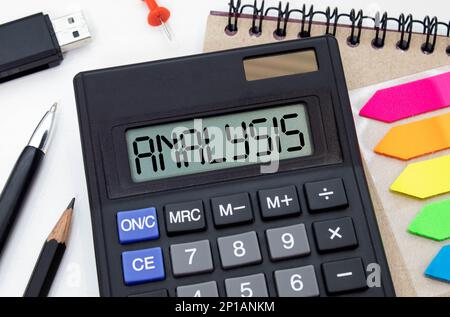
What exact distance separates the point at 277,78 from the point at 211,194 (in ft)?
0.42

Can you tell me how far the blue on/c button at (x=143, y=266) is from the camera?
23.5 inches

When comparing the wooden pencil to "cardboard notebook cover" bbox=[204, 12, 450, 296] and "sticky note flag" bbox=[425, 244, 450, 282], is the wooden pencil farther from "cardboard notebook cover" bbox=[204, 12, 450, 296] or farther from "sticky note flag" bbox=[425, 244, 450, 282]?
"sticky note flag" bbox=[425, 244, 450, 282]

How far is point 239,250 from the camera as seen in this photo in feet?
1.98

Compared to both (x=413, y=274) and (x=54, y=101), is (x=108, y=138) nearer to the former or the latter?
(x=54, y=101)

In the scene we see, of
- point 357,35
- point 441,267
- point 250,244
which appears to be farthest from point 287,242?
point 357,35

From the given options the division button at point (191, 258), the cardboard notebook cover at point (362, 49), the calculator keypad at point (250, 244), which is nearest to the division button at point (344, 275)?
the calculator keypad at point (250, 244)

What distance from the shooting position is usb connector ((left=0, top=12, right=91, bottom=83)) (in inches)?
29.2

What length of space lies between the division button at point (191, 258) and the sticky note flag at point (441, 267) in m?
0.21

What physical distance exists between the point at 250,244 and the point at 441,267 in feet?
0.60

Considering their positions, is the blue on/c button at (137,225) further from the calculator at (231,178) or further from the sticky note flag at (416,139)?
the sticky note flag at (416,139)

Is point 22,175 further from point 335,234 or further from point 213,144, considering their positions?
point 335,234

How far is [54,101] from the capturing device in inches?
29.1

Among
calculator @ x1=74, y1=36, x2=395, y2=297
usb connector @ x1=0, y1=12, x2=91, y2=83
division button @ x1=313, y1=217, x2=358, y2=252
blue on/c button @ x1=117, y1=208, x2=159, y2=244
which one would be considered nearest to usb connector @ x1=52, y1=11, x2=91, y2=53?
usb connector @ x1=0, y1=12, x2=91, y2=83

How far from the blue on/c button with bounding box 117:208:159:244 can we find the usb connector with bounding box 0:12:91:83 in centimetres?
23
